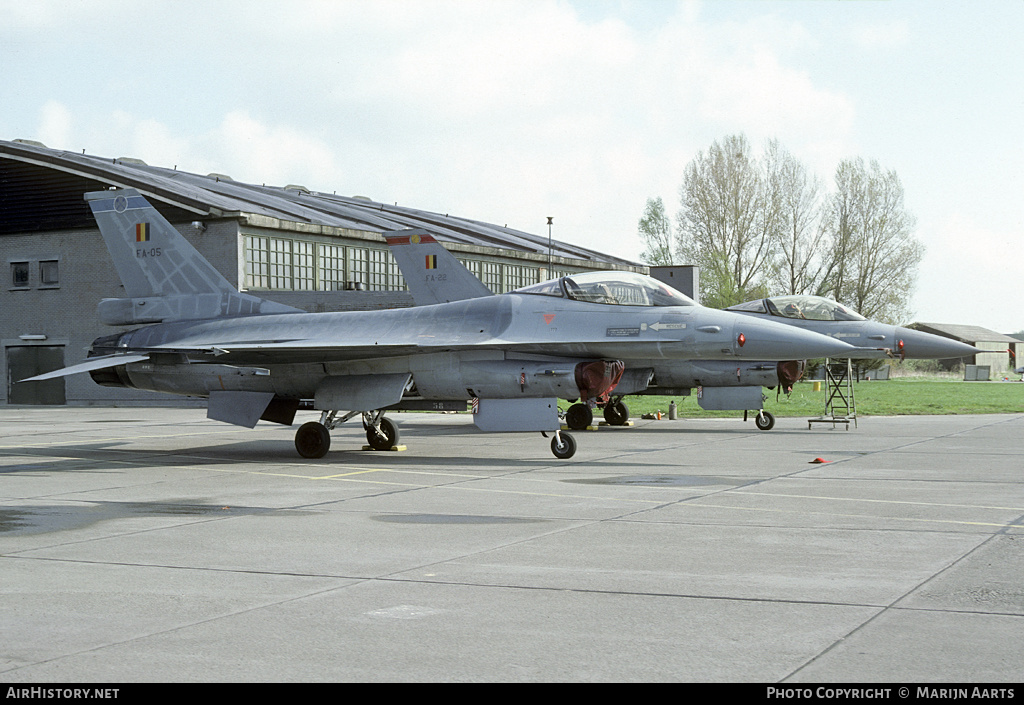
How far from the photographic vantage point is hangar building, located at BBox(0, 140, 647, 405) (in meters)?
35.2

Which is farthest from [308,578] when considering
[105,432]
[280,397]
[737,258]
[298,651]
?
[737,258]

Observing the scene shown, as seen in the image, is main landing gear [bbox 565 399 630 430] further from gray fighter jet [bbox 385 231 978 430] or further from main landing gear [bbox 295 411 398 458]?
main landing gear [bbox 295 411 398 458]

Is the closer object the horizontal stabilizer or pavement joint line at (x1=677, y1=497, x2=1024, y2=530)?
pavement joint line at (x1=677, y1=497, x2=1024, y2=530)

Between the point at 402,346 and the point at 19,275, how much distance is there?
31.0 m

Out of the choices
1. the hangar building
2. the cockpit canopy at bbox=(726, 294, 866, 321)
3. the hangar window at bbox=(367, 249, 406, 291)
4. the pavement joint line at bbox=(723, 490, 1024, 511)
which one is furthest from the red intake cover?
the hangar window at bbox=(367, 249, 406, 291)

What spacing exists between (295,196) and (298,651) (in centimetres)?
4528

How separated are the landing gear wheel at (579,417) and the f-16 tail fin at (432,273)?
3.44m

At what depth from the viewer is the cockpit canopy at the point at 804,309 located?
20.7 m

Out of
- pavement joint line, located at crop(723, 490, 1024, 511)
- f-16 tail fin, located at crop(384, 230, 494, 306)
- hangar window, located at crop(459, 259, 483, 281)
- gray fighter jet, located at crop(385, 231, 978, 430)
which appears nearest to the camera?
pavement joint line, located at crop(723, 490, 1024, 511)

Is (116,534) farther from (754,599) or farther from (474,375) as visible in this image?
(474,375)

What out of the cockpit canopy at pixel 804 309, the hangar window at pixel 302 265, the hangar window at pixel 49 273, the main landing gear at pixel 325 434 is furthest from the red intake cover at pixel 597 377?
the hangar window at pixel 49 273

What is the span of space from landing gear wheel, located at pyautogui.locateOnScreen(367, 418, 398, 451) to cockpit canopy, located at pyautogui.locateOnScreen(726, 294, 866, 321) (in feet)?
25.9

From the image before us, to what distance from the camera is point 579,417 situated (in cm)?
2223

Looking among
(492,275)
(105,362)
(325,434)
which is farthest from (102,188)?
(325,434)
